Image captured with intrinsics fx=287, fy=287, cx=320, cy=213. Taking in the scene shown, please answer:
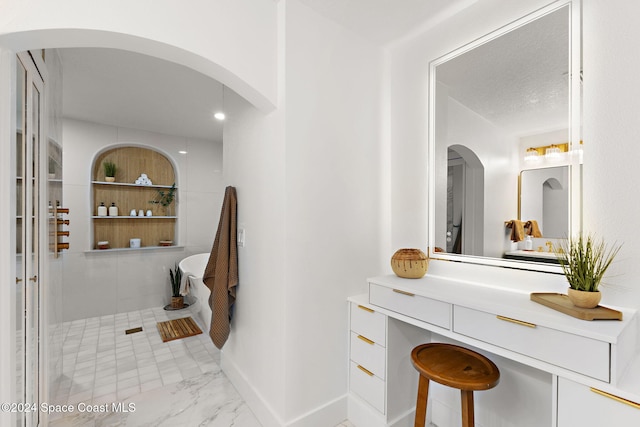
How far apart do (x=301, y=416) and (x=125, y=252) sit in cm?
353

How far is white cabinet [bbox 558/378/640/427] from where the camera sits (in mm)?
890

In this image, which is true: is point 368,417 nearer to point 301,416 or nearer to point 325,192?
point 301,416

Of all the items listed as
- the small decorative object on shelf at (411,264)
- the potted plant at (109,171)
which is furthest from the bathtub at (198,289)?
the small decorative object on shelf at (411,264)

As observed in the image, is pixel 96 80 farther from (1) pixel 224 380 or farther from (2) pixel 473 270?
(2) pixel 473 270

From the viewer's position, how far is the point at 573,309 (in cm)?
109

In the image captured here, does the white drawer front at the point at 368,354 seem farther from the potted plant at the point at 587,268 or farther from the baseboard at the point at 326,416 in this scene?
the potted plant at the point at 587,268

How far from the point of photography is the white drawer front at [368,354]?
169 centimetres

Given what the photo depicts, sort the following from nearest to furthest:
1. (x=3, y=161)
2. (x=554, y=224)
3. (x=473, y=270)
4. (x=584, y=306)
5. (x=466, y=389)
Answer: (x=3, y=161) < (x=584, y=306) < (x=466, y=389) < (x=554, y=224) < (x=473, y=270)

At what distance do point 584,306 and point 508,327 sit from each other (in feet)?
0.94

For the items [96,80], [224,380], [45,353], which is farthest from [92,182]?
[224,380]

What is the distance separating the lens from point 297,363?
5.63ft

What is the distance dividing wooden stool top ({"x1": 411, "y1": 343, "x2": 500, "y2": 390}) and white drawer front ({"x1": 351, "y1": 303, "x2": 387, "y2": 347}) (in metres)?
0.22

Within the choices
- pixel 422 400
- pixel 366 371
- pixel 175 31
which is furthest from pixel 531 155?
pixel 175 31

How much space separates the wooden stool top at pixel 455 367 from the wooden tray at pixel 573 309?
40 cm
